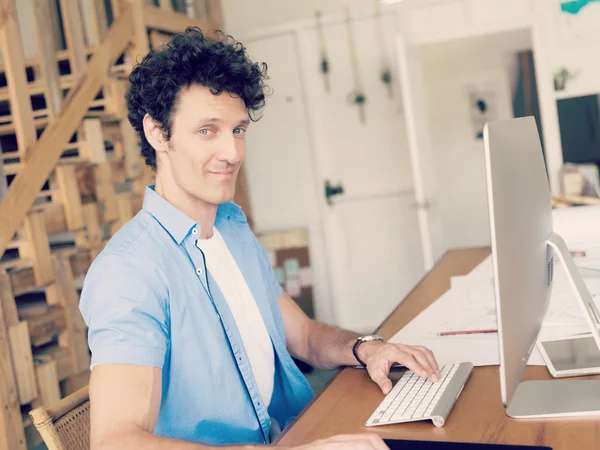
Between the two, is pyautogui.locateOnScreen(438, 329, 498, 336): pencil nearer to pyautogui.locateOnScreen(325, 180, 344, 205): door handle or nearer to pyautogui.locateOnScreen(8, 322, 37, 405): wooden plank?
pyautogui.locateOnScreen(8, 322, 37, 405): wooden plank

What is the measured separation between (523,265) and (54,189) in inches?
101

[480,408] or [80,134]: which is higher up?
[80,134]

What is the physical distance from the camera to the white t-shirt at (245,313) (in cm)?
158

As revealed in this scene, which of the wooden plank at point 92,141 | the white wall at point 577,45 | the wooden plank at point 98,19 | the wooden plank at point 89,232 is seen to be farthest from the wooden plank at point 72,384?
the white wall at point 577,45

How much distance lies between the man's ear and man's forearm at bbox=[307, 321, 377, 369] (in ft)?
1.99

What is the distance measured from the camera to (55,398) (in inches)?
118

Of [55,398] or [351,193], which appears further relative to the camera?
[351,193]

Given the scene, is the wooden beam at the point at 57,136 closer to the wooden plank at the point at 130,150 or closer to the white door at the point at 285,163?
the wooden plank at the point at 130,150

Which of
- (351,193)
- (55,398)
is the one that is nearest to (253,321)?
(55,398)

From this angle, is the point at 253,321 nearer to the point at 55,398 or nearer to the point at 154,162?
the point at 154,162

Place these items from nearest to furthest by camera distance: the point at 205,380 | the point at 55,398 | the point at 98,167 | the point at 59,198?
the point at 205,380 < the point at 55,398 < the point at 59,198 < the point at 98,167

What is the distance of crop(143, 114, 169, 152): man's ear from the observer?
152 centimetres

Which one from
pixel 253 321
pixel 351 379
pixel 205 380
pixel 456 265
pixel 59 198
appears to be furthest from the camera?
pixel 59 198

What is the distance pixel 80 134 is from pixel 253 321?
2.09 metres
